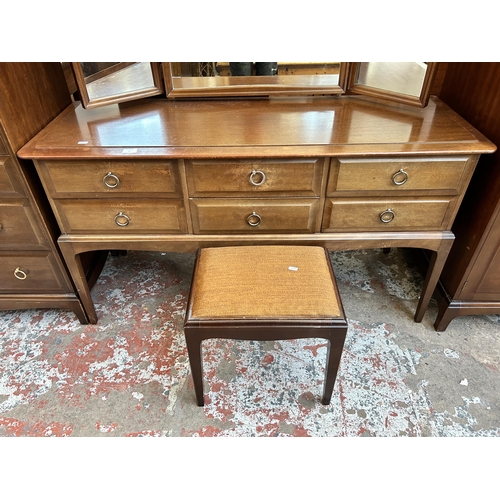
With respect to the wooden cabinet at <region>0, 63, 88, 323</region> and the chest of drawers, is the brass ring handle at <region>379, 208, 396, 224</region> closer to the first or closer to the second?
the chest of drawers

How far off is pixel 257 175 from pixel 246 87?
53cm

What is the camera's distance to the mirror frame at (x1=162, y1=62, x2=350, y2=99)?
5.02ft

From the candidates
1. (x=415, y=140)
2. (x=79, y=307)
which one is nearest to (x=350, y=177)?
(x=415, y=140)

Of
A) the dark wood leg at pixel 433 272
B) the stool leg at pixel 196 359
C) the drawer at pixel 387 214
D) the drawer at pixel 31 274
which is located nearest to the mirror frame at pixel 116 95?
the drawer at pixel 31 274

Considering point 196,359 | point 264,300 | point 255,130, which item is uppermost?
Result: point 255,130

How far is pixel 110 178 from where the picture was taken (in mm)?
1266

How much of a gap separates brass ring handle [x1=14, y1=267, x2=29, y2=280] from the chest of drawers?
26 centimetres

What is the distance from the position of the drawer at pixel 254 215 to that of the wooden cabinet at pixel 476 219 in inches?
25.1

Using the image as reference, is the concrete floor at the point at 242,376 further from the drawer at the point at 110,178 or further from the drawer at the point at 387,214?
the drawer at the point at 110,178

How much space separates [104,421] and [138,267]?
0.90m

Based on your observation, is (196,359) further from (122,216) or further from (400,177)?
(400,177)

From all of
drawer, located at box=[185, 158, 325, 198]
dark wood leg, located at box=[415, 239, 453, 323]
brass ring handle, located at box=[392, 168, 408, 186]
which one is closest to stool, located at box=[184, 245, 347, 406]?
drawer, located at box=[185, 158, 325, 198]

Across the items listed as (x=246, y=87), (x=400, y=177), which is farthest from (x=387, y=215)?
(x=246, y=87)

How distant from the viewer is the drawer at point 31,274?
1.52 m
